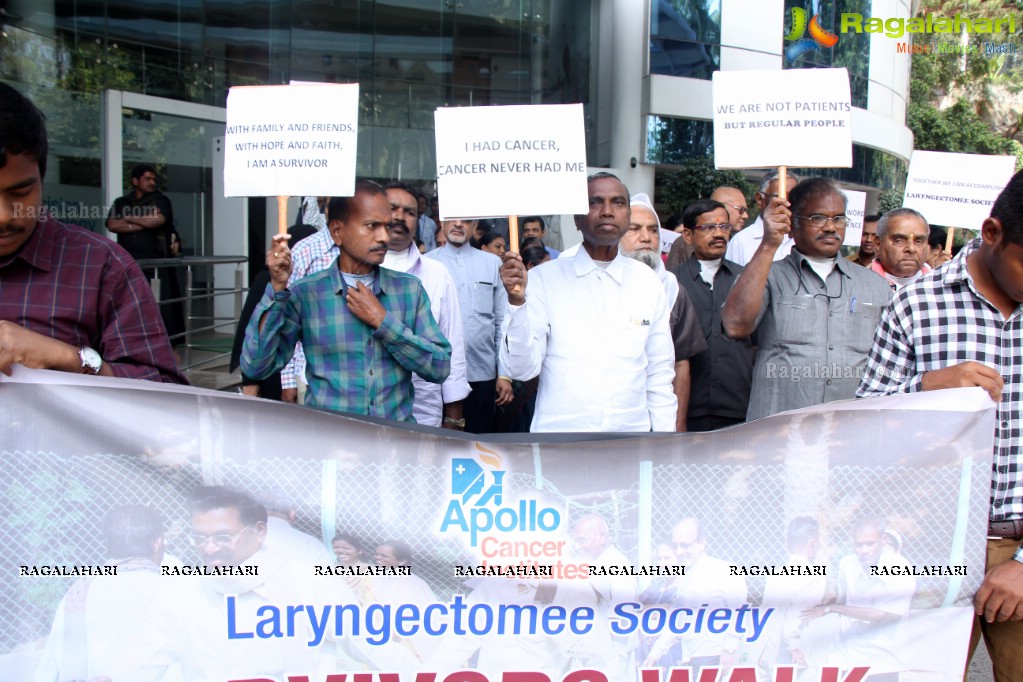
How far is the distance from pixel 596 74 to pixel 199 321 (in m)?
10.4

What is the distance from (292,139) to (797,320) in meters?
2.19

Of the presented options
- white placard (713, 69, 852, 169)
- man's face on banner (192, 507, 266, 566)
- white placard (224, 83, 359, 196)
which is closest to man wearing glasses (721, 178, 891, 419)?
white placard (713, 69, 852, 169)

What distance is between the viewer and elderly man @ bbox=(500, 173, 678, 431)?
11.9 ft

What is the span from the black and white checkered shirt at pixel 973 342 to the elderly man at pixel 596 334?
130 cm

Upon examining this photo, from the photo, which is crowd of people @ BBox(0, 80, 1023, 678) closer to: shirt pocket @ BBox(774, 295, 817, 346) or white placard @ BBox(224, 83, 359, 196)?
shirt pocket @ BBox(774, 295, 817, 346)

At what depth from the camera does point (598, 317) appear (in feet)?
12.4

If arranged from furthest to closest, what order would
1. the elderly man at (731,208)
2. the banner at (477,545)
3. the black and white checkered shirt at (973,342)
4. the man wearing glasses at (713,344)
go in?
the elderly man at (731,208) < the man wearing glasses at (713,344) < the black and white checkered shirt at (973,342) < the banner at (477,545)

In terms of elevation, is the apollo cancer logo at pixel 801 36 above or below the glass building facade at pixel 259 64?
above

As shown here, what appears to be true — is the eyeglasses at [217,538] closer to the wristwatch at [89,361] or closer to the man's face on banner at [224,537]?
the man's face on banner at [224,537]

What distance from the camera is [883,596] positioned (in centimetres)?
247

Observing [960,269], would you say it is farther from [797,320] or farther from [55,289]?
[55,289]

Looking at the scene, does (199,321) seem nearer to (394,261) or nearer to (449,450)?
(394,261)

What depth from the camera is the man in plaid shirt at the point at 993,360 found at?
2393mm

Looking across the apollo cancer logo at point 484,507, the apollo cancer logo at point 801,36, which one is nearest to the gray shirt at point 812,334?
the apollo cancer logo at point 484,507
